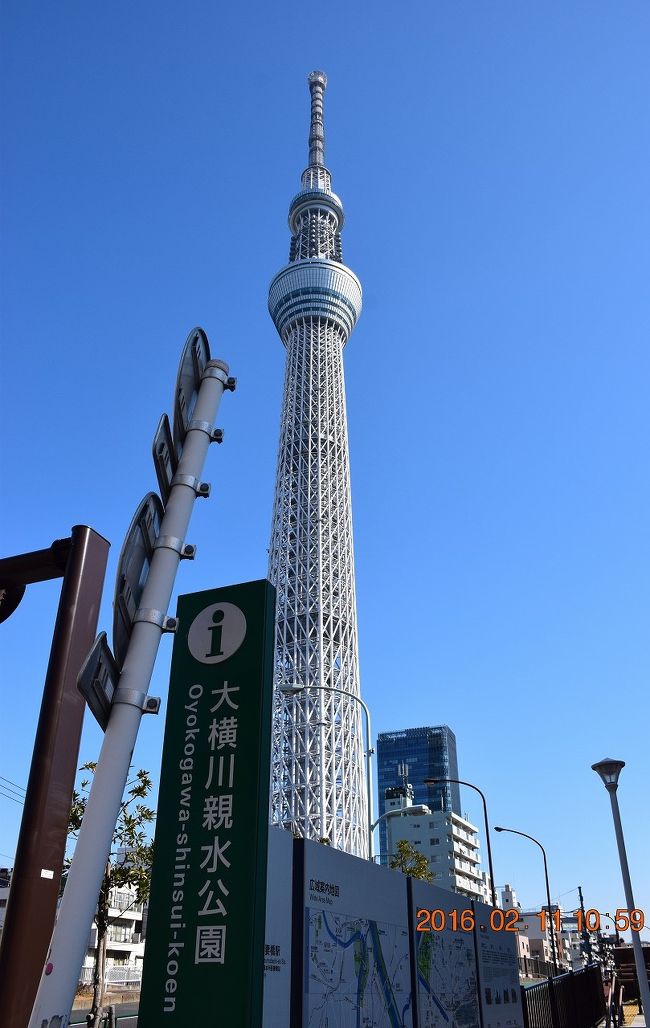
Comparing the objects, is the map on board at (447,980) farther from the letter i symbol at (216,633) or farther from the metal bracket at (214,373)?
the metal bracket at (214,373)

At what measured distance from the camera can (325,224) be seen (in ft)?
336

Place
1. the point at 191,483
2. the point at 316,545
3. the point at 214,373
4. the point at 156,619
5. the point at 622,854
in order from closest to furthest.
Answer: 1. the point at 156,619
2. the point at 191,483
3. the point at 214,373
4. the point at 622,854
5. the point at 316,545

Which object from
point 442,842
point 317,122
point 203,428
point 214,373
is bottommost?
point 203,428

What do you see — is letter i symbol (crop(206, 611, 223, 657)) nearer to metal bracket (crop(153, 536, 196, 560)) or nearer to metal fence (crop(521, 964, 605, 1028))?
metal bracket (crop(153, 536, 196, 560))

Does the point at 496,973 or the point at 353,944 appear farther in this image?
the point at 496,973

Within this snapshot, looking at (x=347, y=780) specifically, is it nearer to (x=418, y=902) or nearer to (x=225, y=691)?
(x=418, y=902)

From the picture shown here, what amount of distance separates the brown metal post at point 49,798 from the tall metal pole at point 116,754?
38 centimetres

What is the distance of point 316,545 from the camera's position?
84062mm

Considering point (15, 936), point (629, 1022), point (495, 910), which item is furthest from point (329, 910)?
point (629, 1022)

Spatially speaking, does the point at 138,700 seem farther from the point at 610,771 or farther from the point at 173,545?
the point at 610,771

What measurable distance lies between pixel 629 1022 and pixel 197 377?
25.7m

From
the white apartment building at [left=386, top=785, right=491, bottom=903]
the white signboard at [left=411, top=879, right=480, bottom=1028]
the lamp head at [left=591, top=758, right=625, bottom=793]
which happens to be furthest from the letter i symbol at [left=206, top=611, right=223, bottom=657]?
the white apartment building at [left=386, top=785, right=491, bottom=903]

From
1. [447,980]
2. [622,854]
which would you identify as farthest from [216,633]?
[622,854]

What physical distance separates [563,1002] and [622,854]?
17.8 feet
